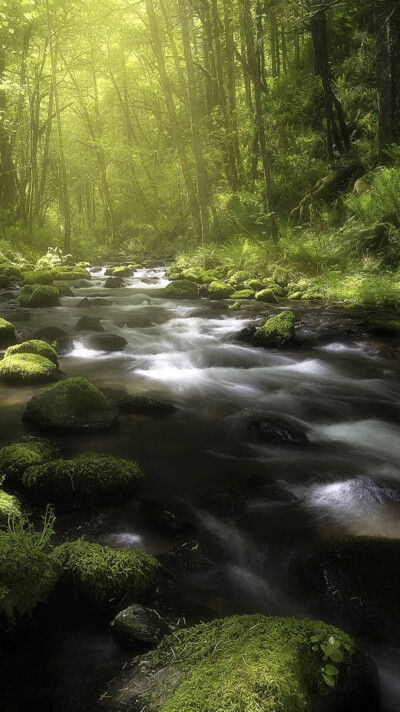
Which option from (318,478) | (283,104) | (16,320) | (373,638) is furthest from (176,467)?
(283,104)

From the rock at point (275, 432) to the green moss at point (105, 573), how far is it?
8.16 ft

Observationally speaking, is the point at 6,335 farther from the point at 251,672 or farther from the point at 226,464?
the point at 251,672

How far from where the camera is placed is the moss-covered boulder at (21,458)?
390 centimetres

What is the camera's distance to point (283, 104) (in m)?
20.0

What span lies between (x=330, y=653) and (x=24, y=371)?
545 centimetres

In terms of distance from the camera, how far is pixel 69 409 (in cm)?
519

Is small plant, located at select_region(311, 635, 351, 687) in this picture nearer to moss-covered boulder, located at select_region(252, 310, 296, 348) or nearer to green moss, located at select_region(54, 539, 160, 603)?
green moss, located at select_region(54, 539, 160, 603)

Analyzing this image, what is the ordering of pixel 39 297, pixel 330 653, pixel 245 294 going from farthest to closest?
pixel 245 294, pixel 39 297, pixel 330 653

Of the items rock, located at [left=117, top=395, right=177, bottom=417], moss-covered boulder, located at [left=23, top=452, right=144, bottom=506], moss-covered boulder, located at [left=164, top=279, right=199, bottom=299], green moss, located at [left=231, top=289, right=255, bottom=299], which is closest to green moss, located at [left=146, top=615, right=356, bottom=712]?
moss-covered boulder, located at [left=23, top=452, right=144, bottom=506]

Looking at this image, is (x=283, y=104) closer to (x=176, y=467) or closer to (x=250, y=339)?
(x=250, y=339)

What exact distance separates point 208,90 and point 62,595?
24.0m

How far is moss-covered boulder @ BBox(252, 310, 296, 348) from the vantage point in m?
8.88

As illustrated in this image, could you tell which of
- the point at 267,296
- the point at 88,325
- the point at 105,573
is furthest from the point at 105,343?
the point at 105,573

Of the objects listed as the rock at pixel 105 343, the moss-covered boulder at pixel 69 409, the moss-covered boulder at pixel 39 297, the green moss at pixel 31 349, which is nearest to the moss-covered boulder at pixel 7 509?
the moss-covered boulder at pixel 69 409
